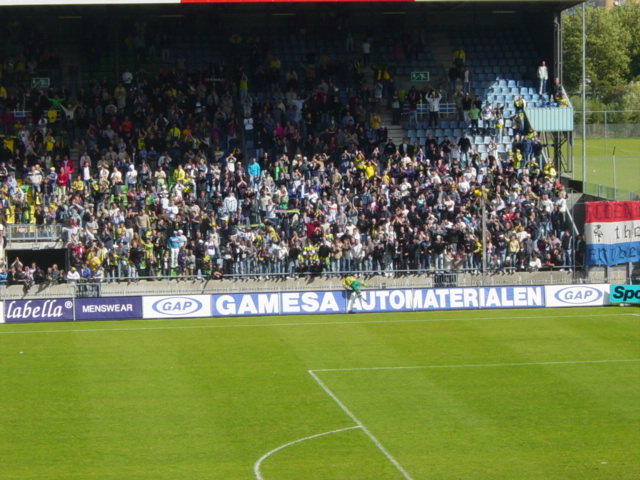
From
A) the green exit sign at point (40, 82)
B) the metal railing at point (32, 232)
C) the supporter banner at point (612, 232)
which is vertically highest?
the green exit sign at point (40, 82)

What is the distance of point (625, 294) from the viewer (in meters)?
34.8

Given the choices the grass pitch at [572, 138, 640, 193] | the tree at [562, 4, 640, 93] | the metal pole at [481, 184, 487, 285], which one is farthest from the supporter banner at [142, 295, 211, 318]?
the tree at [562, 4, 640, 93]

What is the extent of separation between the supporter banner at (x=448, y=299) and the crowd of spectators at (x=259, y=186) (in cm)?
155

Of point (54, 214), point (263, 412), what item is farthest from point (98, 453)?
point (54, 214)

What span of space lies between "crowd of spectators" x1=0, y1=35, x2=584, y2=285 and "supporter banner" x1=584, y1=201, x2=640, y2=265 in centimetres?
63

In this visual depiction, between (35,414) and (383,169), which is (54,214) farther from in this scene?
(35,414)

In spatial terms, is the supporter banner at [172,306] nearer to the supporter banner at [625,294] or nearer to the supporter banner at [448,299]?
the supporter banner at [448,299]

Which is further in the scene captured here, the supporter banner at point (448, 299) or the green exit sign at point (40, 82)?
the green exit sign at point (40, 82)

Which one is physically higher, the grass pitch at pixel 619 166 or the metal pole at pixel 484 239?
the grass pitch at pixel 619 166

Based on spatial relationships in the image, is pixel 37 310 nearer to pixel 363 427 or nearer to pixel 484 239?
pixel 484 239

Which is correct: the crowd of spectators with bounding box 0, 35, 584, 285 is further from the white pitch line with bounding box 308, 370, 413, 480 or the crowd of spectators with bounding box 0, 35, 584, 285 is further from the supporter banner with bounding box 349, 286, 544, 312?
the white pitch line with bounding box 308, 370, 413, 480

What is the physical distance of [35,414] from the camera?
2031cm

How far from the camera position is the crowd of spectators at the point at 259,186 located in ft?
118

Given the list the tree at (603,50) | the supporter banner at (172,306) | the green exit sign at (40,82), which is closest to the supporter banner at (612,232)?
the supporter banner at (172,306)
